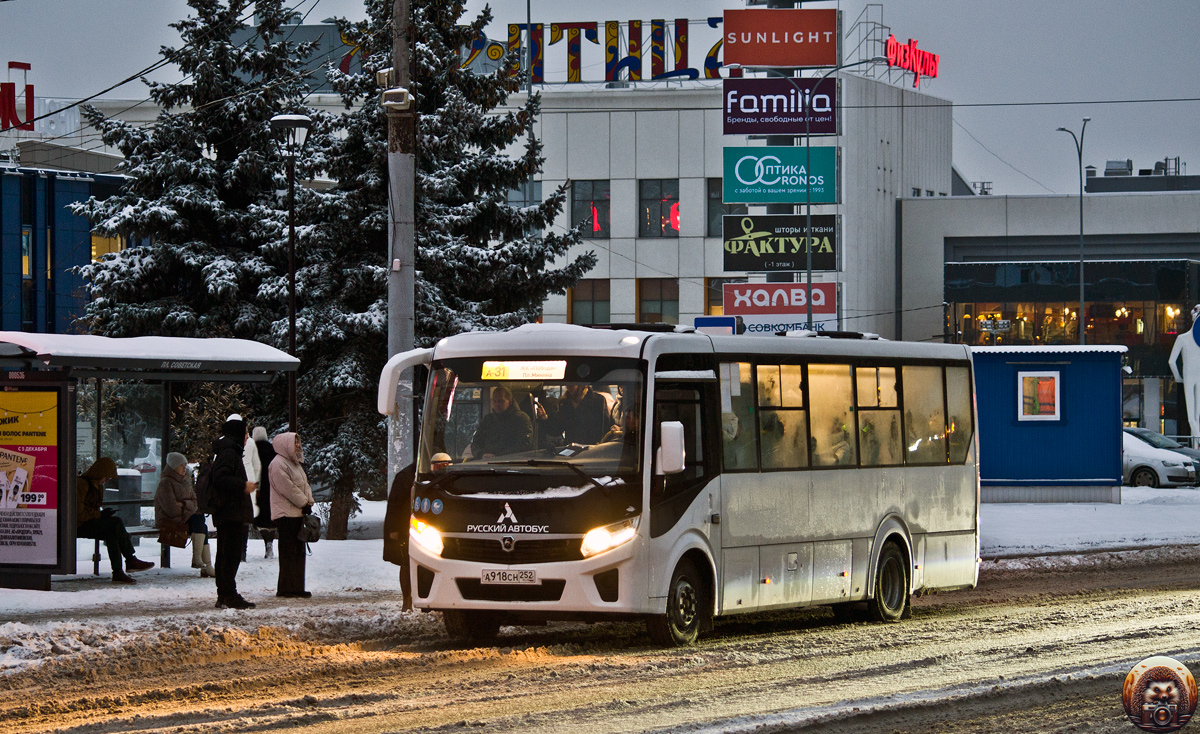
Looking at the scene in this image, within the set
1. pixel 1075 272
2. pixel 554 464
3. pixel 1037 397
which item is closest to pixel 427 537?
pixel 554 464

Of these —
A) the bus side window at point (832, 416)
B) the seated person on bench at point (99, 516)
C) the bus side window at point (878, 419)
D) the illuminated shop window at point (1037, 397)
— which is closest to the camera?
the bus side window at point (832, 416)

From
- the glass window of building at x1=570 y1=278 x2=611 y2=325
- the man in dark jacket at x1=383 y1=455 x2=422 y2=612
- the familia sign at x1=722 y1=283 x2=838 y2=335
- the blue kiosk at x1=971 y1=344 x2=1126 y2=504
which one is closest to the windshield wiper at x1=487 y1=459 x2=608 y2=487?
the man in dark jacket at x1=383 y1=455 x2=422 y2=612

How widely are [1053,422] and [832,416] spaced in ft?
70.4

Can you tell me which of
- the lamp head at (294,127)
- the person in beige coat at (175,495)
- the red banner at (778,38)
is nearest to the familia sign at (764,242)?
the red banner at (778,38)

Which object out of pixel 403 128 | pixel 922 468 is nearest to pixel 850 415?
pixel 922 468

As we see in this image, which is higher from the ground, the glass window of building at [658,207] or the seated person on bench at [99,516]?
the glass window of building at [658,207]

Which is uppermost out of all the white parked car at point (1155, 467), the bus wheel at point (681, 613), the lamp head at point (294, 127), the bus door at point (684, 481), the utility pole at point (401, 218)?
the lamp head at point (294, 127)

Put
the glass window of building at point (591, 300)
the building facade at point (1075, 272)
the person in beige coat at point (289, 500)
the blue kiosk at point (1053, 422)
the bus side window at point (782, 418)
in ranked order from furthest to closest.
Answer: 1. the building facade at point (1075, 272)
2. the glass window of building at point (591, 300)
3. the blue kiosk at point (1053, 422)
4. the person in beige coat at point (289, 500)
5. the bus side window at point (782, 418)

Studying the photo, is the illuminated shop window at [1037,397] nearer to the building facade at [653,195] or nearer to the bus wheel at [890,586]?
the bus wheel at [890,586]

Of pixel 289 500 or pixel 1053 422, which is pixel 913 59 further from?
pixel 289 500

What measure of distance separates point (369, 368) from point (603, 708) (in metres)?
18.6

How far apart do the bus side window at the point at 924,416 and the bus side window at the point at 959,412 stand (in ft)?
0.69

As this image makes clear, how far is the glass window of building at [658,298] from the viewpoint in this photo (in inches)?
2859

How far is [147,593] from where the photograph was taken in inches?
631
